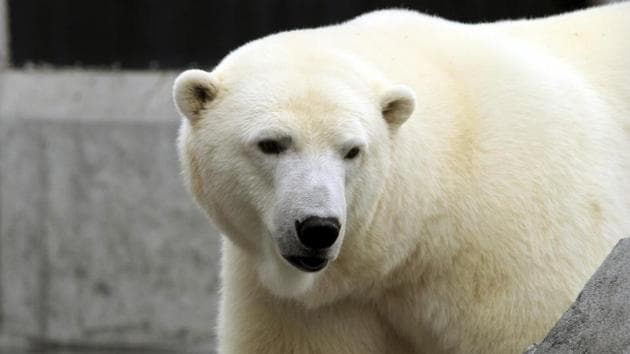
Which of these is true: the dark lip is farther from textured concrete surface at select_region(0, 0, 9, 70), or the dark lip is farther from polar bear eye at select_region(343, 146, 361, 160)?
textured concrete surface at select_region(0, 0, 9, 70)

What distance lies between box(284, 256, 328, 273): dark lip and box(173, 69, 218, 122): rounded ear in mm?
515

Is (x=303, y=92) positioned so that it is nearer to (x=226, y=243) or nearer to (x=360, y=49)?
(x=360, y=49)

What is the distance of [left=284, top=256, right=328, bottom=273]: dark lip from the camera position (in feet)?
11.7

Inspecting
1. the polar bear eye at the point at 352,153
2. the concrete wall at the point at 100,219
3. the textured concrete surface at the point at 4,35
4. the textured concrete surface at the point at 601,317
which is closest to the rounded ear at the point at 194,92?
the polar bear eye at the point at 352,153

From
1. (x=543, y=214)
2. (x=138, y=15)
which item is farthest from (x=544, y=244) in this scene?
(x=138, y=15)

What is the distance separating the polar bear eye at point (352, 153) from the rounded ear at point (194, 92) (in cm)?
43

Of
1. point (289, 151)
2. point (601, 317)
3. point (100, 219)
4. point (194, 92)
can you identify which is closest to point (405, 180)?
point (289, 151)

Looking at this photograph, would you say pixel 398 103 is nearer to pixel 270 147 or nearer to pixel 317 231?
pixel 270 147

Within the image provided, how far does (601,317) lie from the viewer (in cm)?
314

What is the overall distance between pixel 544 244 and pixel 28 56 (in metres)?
4.68

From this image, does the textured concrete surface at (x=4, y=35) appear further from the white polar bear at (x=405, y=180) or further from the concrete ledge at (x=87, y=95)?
the white polar bear at (x=405, y=180)

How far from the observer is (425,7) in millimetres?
7625

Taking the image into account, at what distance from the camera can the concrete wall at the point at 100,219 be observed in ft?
25.1

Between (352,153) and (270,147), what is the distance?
22 cm
